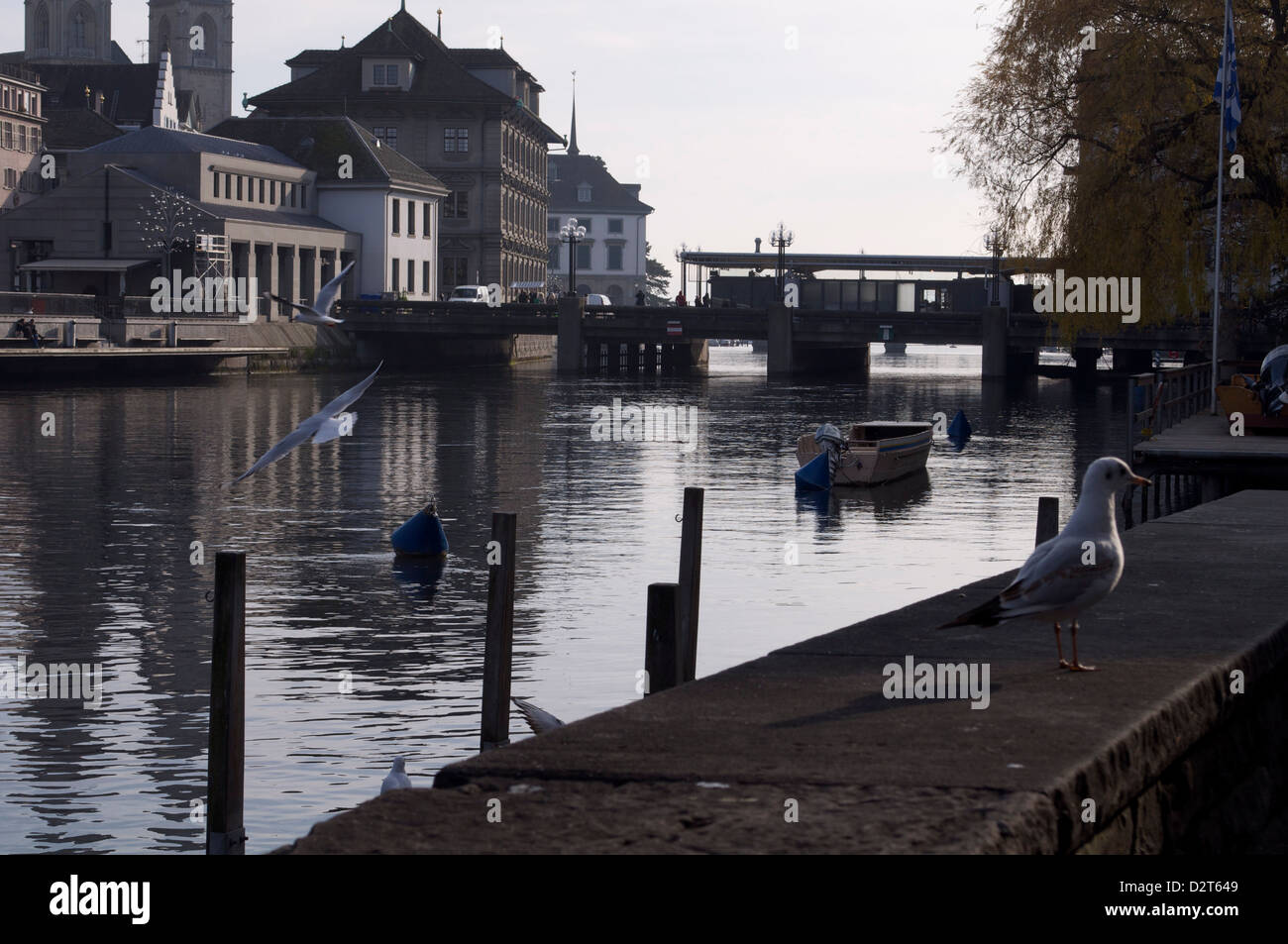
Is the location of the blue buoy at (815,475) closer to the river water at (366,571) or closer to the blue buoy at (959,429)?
the river water at (366,571)

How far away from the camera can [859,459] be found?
37.2 meters

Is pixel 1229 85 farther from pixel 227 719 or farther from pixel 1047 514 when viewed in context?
pixel 227 719

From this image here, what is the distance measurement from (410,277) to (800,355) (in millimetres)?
24617

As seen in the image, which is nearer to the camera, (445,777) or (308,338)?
(445,777)

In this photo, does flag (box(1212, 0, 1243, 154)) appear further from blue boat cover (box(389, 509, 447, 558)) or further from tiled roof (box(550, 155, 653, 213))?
tiled roof (box(550, 155, 653, 213))

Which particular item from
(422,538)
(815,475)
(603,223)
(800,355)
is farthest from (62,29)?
(422,538)

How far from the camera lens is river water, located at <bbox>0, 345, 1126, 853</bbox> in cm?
1334

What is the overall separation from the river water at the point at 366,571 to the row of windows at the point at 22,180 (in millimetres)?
54680

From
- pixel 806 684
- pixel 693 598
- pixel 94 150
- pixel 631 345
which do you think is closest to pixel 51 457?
pixel 693 598

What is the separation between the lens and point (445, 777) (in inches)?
258

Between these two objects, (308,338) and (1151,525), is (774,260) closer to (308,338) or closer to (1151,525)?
(308,338)

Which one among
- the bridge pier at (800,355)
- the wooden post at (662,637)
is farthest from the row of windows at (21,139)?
the wooden post at (662,637)

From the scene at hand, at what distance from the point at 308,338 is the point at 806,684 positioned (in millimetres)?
78694

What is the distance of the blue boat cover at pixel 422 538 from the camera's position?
24.5 m
